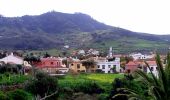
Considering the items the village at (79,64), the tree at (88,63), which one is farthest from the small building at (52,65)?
the tree at (88,63)

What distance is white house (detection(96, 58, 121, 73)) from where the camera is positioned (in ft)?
297

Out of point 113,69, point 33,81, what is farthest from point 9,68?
point 113,69

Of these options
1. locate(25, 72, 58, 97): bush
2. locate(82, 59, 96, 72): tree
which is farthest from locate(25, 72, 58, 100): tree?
locate(82, 59, 96, 72): tree

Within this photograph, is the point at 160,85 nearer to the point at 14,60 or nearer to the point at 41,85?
the point at 41,85

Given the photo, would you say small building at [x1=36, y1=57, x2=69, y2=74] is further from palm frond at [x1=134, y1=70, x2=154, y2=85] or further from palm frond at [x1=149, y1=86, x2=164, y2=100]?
palm frond at [x1=149, y1=86, x2=164, y2=100]

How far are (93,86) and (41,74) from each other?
11193 mm

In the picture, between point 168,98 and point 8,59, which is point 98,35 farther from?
point 168,98

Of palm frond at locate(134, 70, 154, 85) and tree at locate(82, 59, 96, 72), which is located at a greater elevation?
palm frond at locate(134, 70, 154, 85)

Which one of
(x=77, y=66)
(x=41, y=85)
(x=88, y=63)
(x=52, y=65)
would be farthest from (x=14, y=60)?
(x=41, y=85)

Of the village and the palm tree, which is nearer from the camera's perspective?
the palm tree

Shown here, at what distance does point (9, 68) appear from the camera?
228 ft

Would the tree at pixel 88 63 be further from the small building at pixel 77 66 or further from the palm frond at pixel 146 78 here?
the palm frond at pixel 146 78

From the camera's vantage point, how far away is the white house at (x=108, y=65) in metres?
90.6

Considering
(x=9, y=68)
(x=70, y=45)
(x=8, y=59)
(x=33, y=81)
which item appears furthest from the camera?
(x=70, y=45)
